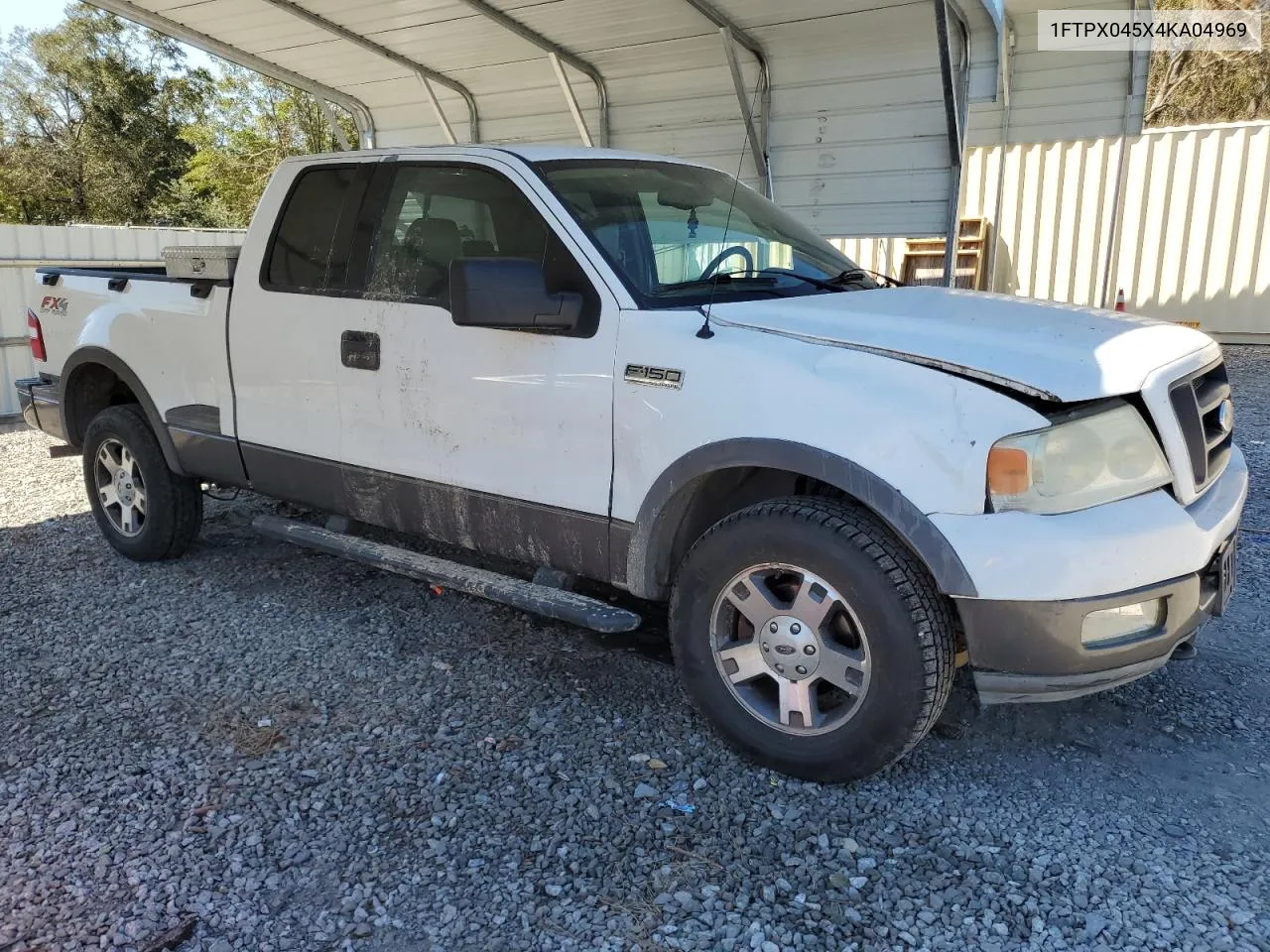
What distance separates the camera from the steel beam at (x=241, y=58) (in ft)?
26.6

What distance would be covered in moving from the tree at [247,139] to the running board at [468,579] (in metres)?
26.5

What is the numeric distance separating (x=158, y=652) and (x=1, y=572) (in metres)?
1.81

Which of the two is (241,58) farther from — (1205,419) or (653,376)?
(1205,419)

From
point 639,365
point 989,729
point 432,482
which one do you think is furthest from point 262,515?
point 989,729

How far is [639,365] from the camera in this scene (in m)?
3.22

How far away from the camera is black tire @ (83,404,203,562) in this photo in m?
Answer: 5.10

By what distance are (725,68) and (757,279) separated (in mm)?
5726

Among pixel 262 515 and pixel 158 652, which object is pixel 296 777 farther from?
pixel 262 515

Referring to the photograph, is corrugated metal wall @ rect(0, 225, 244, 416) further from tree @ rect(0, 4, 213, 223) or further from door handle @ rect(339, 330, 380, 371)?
tree @ rect(0, 4, 213, 223)

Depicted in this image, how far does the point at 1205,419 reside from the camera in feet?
10.2

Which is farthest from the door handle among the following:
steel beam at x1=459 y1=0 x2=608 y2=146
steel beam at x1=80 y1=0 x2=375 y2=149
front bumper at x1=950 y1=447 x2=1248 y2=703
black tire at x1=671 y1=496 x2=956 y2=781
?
steel beam at x1=80 y1=0 x2=375 y2=149

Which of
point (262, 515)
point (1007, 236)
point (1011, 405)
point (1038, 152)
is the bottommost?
point (262, 515)

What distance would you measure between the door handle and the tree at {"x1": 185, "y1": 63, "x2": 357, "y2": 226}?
26.6 meters

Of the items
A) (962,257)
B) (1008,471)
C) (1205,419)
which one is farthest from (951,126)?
(962,257)
